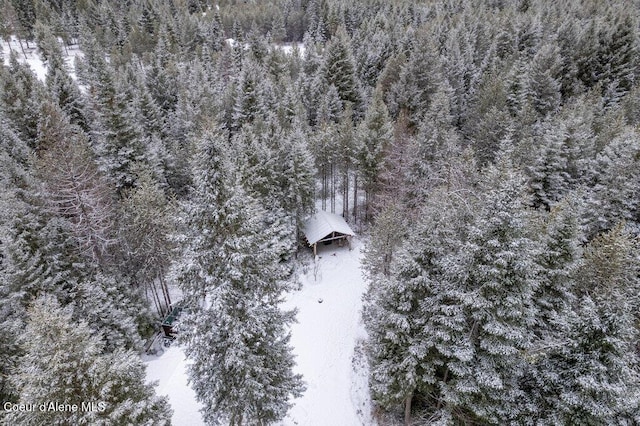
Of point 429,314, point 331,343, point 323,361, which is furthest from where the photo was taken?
point 331,343

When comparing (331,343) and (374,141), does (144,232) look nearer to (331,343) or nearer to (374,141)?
(331,343)

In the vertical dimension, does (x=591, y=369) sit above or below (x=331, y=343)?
above

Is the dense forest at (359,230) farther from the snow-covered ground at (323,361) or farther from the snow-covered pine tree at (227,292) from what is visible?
the snow-covered ground at (323,361)

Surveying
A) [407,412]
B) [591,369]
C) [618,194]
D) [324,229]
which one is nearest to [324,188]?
[324,229]

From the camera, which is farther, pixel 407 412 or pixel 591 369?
pixel 407 412

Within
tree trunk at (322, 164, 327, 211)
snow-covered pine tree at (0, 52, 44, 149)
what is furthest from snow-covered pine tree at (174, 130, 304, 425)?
snow-covered pine tree at (0, 52, 44, 149)

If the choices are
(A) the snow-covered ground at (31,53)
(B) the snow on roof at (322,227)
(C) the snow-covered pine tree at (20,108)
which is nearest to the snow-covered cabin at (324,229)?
(B) the snow on roof at (322,227)

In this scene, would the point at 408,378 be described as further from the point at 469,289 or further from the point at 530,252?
the point at 530,252

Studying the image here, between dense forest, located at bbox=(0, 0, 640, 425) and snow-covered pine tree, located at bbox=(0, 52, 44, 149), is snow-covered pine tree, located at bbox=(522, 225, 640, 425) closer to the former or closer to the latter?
dense forest, located at bbox=(0, 0, 640, 425)
